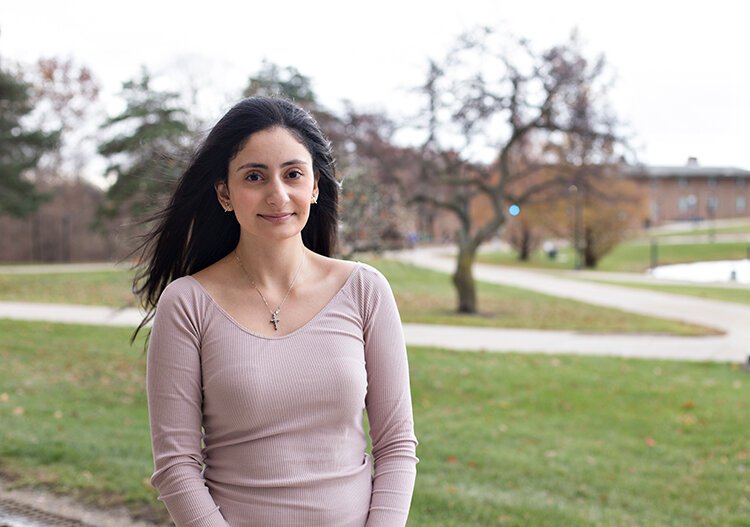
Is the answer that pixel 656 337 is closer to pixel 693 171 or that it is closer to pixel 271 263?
pixel 271 263

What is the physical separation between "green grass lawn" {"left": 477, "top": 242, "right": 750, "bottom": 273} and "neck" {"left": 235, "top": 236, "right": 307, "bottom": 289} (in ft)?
116

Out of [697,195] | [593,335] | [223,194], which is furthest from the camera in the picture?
[697,195]

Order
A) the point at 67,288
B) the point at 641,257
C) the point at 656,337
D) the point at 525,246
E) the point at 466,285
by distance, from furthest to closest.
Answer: the point at 641,257 → the point at 525,246 → the point at 67,288 → the point at 466,285 → the point at 656,337

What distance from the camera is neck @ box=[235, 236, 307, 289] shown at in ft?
6.42

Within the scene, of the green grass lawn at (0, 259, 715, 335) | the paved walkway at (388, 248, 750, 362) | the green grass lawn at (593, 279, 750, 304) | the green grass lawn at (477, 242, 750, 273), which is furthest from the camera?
the green grass lawn at (477, 242, 750, 273)

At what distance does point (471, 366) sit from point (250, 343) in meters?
7.82

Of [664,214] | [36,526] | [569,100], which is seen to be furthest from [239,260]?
[664,214]

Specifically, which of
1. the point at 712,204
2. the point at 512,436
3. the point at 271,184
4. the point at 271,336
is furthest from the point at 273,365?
the point at 712,204

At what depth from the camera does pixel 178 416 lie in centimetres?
178

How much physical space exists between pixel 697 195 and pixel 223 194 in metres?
90.8

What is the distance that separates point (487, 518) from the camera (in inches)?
179

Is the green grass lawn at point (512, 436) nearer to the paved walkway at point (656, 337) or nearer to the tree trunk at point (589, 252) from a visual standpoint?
the paved walkway at point (656, 337)

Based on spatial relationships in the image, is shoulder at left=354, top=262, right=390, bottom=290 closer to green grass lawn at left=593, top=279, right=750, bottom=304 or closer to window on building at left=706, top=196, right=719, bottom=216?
green grass lawn at left=593, top=279, right=750, bottom=304

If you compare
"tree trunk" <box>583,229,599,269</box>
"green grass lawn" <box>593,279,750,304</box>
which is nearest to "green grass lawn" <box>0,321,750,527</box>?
"green grass lawn" <box>593,279,750,304</box>
